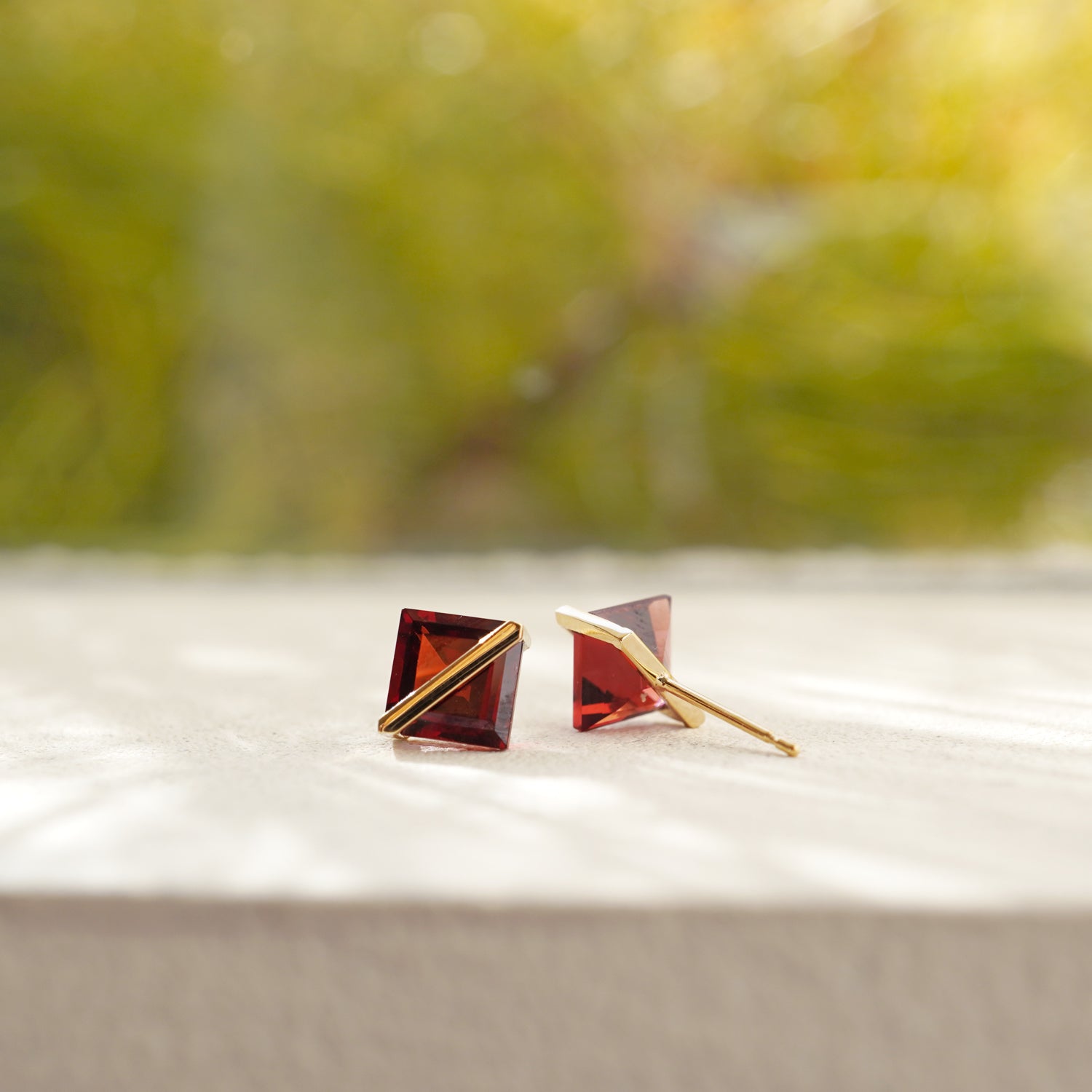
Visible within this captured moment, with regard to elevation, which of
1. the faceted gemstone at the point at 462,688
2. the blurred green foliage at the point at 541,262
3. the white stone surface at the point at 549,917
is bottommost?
the white stone surface at the point at 549,917

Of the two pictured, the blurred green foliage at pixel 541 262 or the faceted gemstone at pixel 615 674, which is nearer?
the faceted gemstone at pixel 615 674

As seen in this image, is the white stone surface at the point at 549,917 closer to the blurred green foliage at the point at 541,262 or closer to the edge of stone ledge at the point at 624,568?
the edge of stone ledge at the point at 624,568

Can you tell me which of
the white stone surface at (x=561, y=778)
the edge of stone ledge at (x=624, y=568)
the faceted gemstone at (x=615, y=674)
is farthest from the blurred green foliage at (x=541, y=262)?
the faceted gemstone at (x=615, y=674)

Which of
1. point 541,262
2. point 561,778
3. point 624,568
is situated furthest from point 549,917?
point 541,262

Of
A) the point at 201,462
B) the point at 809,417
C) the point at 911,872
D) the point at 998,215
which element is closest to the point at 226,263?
the point at 201,462

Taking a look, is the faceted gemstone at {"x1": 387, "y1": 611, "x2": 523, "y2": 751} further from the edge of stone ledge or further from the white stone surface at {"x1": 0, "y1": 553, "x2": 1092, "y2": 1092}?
the edge of stone ledge

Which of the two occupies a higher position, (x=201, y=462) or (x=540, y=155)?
(x=540, y=155)

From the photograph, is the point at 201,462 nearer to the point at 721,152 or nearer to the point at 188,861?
the point at 721,152

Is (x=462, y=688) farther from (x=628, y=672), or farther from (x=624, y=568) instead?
(x=624, y=568)
